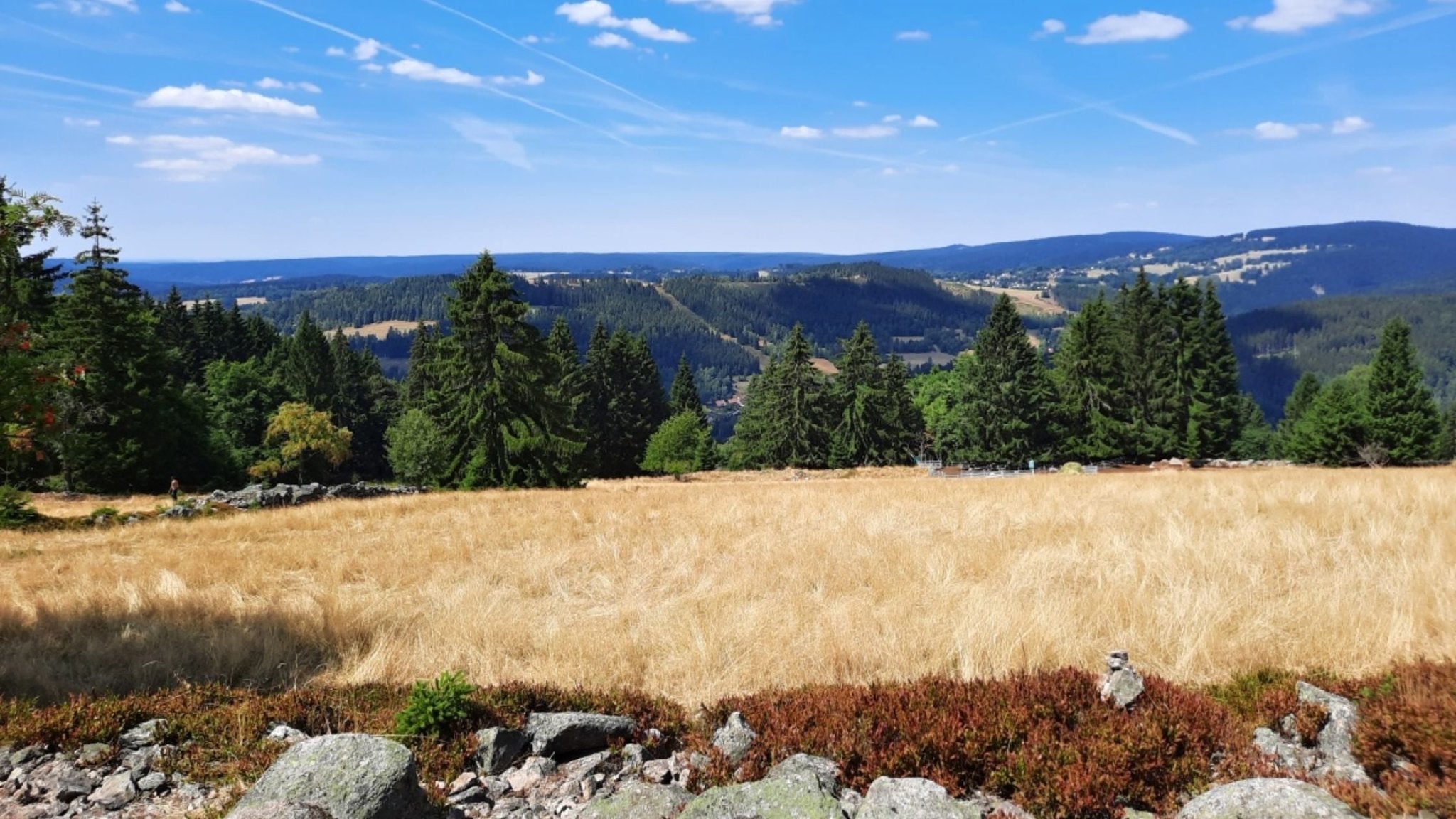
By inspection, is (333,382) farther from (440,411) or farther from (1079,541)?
(1079,541)

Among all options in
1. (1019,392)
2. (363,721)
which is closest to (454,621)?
(363,721)

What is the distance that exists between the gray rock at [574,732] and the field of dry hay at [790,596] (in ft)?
3.52

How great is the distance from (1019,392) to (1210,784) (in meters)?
58.6

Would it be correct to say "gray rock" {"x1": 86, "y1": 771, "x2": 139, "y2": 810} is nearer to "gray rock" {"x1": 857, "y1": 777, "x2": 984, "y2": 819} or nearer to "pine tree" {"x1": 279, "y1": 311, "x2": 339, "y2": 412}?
"gray rock" {"x1": 857, "y1": 777, "x2": 984, "y2": 819}

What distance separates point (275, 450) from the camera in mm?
68562

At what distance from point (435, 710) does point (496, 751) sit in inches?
23.0

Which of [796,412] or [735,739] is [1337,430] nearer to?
[796,412]

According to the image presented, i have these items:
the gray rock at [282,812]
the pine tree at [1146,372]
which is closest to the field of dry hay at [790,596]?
the gray rock at [282,812]

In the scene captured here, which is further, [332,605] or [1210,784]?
[332,605]

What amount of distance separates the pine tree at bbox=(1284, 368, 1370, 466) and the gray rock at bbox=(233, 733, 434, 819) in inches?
2597

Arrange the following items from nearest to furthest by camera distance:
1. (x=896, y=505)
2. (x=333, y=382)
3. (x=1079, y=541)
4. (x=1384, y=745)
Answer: (x=1384, y=745)
(x=1079, y=541)
(x=896, y=505)
(x=333, y=382)

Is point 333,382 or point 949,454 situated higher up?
point 333,382

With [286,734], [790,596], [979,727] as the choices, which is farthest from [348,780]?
[790,596]

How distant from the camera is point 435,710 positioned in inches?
198
